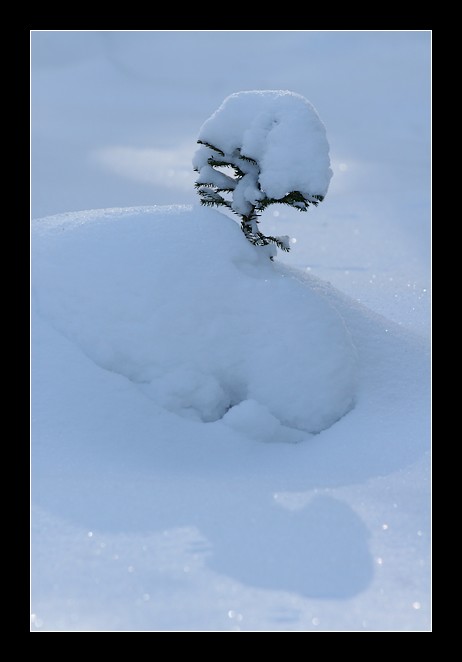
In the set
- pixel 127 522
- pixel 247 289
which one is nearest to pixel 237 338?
pixel 247 289

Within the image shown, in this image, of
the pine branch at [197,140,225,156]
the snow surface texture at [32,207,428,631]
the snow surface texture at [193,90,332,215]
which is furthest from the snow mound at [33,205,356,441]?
the pine branch at [197,140,225,156]

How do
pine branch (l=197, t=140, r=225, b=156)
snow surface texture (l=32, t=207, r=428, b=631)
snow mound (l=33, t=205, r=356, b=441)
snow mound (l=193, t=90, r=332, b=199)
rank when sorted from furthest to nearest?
pine branch (l=197, t=140, r=225, b=156), snow mound (l=193, t=90, r=332, b=199), snow mound (l=33, t=205, r=356, b=441), snow surface texture (l=32, t=207, r=428, b=631)

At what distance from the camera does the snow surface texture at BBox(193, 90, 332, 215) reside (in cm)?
1016

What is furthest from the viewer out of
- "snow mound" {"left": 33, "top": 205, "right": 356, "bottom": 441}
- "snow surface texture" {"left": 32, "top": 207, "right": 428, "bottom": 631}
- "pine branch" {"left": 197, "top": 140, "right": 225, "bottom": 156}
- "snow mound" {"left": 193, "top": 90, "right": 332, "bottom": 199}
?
"pine branch" {"left": 197, "top": 140, "right": 225, "bottom": 156}

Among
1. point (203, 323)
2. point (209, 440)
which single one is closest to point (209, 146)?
point (203, 323)

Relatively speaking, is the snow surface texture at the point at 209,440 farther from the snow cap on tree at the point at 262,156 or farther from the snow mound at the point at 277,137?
the snow mound at the point at 277,137

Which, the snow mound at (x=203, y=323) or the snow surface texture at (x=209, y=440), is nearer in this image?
the snow surface texture at (x=209, y=440)

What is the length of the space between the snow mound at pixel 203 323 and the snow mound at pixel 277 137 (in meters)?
0.97

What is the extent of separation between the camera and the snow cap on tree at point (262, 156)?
10172 mm

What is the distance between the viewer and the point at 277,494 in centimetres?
794

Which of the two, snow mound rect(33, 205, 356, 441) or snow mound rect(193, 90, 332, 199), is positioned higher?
snow mound rect(193, 90, 332, 199)

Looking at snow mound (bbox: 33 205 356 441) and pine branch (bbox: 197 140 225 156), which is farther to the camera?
pine branch (bbox: 197 140 225 156)

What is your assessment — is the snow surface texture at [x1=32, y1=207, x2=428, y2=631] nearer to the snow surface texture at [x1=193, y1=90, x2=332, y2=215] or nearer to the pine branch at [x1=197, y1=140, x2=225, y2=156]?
the snow surface texture at [x1=193, y1=90, x2=332, y2=215]

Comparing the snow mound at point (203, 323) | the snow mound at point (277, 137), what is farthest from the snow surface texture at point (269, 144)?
the snow mound at point (203, 323)
